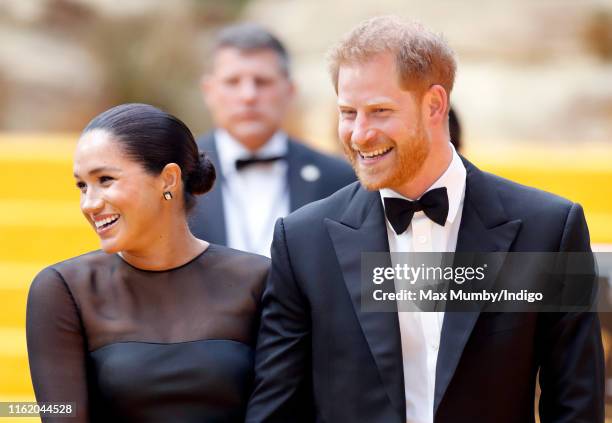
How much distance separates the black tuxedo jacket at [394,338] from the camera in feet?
8.93

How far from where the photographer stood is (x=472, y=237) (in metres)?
2.83

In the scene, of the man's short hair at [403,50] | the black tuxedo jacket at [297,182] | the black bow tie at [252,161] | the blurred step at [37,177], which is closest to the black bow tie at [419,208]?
the man's short hair at [403,50]

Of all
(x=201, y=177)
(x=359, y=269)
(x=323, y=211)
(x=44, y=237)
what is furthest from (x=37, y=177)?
(x=359, y=269)

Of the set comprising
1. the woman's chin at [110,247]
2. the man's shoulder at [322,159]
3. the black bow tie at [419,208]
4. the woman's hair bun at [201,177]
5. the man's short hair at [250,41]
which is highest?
the man's short hair at [250,41]

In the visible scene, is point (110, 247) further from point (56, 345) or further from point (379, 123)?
point (379, 123)

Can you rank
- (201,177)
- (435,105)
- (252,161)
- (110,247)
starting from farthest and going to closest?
(252,161) < (201,177) < (110,247) < (435,105)

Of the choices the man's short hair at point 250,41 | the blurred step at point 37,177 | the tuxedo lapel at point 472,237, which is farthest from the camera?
the blurred step at point 37,177

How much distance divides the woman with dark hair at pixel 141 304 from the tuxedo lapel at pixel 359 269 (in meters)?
0.33

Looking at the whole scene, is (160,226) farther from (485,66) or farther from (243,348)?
(485,66)

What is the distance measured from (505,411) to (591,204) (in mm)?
4113

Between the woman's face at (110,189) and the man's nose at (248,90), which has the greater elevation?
the man's nose at (248,90)

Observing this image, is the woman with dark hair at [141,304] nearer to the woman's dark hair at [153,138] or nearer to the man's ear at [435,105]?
the woman's dark hair at [153,138]

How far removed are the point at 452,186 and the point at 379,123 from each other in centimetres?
29

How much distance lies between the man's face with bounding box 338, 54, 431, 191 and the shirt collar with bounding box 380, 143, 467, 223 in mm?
103
